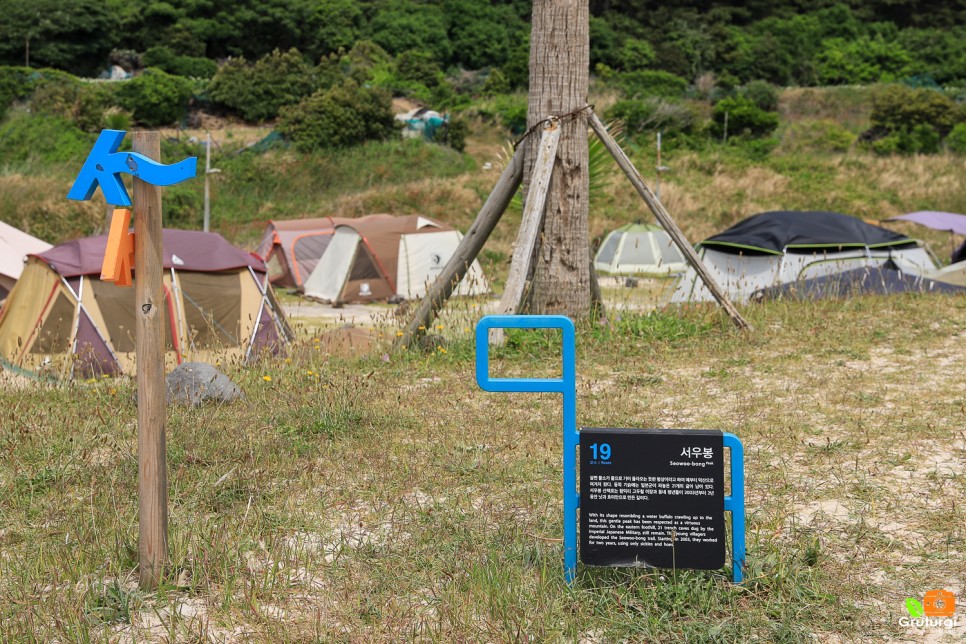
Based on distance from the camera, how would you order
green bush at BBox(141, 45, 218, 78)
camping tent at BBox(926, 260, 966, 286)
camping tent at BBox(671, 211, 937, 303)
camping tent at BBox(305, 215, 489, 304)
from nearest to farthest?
camping tent at BBox(926, 260, 966, 286) < camping tent at BBox(671, 211, 937, 303) < camping tent at BBox(305, 215, 489, 304) < green bush at BBox(141, 45, 218, 78)

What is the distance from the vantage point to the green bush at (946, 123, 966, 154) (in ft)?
102

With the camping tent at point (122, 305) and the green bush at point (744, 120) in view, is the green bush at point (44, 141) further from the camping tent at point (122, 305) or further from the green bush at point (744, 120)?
the green bush at point (744, 120)

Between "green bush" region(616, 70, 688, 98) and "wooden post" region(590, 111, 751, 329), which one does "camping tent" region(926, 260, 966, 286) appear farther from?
"green bush" region(616, 70, 688, 98)

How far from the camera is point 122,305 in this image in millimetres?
10125

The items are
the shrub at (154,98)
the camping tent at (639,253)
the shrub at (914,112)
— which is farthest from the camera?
the shrub at (914,112)

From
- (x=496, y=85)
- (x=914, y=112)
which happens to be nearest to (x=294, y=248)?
(x=496, y=85)

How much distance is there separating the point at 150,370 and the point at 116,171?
2.04 ft

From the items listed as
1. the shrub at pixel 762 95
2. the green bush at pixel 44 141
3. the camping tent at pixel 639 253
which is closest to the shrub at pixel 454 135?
the green bush at pixel 44 141

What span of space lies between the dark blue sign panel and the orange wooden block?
4.87ft

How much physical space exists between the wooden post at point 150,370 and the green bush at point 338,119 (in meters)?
26.7

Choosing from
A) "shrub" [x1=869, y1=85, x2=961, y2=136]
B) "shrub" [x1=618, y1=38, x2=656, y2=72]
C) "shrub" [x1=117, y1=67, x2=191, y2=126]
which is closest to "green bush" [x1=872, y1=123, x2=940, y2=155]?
"shrub" [x1=869, y1=85, x2=961, y2=136]

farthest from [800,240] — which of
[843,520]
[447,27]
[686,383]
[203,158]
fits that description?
[447,27]

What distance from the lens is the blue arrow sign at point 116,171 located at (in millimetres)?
3049

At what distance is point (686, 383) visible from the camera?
235 inches
